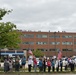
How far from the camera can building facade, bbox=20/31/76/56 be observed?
5148 inches

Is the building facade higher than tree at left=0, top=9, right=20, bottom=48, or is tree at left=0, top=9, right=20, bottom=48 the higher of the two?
the building facade

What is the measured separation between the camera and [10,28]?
41969 mm

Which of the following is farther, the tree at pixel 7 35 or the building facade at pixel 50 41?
the building facade at pixel 50 41

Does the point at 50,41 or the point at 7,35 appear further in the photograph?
the point at 50,41

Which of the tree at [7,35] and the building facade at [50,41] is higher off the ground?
the building facade at [50,41]

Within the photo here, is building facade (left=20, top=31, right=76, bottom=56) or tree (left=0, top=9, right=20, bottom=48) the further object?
building facade (left=20, top=31, right=76, bottom=56)

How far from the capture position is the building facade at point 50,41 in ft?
429

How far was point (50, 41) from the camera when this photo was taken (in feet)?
431

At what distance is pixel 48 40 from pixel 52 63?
9636 centimetres

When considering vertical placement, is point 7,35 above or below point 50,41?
below

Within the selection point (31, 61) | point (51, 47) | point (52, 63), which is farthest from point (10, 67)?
point (51, 47)

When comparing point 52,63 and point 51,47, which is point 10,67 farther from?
point 51,47

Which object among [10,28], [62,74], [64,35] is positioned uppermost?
[64,35]

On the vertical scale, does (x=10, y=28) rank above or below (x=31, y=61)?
above
